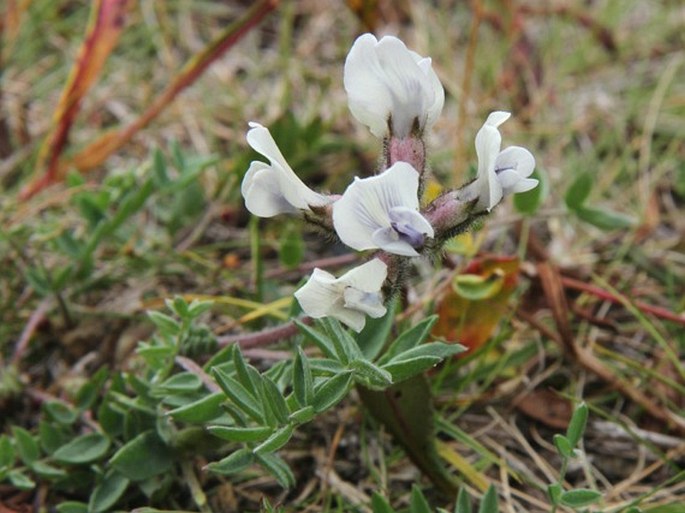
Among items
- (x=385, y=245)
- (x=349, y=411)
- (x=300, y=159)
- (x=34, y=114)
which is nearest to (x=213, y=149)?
(x=300, y=159)

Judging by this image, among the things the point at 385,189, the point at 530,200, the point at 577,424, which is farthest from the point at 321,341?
the point at 530,200

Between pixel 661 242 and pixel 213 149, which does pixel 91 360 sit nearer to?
pixel 213 149

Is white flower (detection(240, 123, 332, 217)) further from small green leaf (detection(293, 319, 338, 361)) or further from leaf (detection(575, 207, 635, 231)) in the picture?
leaf (detection(575, 207, 635, 231))

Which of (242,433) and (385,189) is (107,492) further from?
(385,189)

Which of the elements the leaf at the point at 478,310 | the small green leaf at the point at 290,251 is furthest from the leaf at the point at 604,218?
the small green leaf at the point at 290,251

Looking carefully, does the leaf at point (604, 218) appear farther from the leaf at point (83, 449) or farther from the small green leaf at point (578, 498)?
the leaf at point (83, 449)
